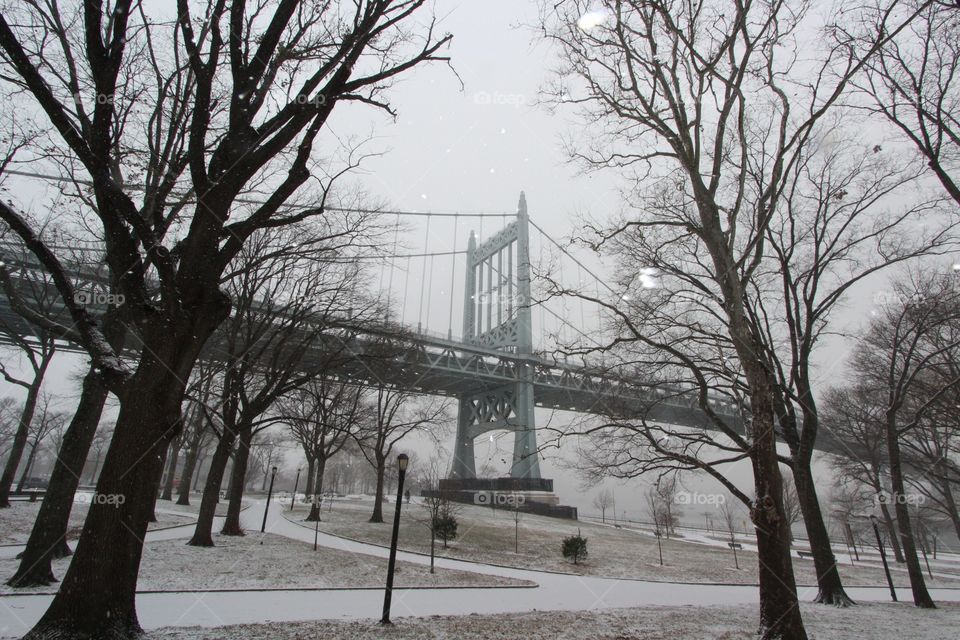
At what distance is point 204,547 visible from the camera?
41.4ft

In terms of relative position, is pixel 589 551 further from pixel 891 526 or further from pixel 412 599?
pixel 891 526

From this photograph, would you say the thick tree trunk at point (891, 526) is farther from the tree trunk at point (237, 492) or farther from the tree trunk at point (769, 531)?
the tree trunk at point (237, 492)

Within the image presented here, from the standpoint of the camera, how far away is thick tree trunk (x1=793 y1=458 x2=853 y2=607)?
10.9 m

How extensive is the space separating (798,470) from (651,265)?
6.62 meters

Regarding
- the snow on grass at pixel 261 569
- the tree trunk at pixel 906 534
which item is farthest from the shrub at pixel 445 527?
the tree trunk at pixel 906 534

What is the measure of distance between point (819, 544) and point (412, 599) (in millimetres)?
9266

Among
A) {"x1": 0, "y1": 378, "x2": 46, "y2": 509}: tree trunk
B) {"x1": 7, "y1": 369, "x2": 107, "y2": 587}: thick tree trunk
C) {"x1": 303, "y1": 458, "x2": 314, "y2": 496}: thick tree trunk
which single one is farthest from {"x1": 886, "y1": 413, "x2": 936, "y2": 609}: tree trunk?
{"x1": 0, "y1": 378, "x2": 46, "y2": 509}: tree trunk

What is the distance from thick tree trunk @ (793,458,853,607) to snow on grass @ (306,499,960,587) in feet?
16.0

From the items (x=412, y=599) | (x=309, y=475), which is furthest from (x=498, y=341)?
(x=412, y=599)

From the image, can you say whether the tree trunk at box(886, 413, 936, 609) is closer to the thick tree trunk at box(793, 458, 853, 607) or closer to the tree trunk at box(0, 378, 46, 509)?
the thick tree trunk at box(793, 458, 853, 607)

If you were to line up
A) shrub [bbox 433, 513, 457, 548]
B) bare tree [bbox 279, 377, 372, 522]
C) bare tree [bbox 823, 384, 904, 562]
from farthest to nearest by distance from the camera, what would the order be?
bare tree [bbox 279, 377, 372, 522]
bare tree [bbox 823, 384, 904, 562]
shrub [bbox 433, 513, 457, 548]

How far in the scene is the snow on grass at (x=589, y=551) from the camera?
16188 millimetres

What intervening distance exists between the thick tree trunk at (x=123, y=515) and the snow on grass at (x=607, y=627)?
67 centimetres

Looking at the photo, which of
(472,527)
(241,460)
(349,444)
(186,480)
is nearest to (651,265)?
(241,460)
